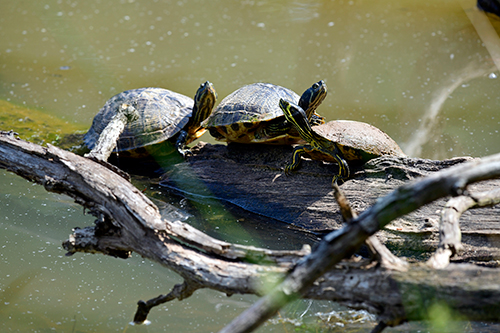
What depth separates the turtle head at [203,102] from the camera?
3381 millimetres

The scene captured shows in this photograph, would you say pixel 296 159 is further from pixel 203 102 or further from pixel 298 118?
pixel 203 102

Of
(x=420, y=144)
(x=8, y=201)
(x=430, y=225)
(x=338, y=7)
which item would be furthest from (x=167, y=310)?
(x=338, y=7)

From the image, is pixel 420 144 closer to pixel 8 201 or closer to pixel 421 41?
pixel 421 41

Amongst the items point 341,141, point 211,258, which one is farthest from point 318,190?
point 211,258

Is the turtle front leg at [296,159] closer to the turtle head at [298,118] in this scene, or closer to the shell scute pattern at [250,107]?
the turtle head at [298,118]

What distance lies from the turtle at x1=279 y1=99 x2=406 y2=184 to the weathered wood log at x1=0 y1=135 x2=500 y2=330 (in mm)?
1178

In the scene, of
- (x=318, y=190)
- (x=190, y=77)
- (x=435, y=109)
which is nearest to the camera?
(x=318, y=190)

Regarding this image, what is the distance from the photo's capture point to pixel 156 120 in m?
3.51

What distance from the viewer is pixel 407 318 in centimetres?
143

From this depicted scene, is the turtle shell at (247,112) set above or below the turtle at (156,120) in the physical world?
above

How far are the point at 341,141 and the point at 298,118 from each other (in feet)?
1.04

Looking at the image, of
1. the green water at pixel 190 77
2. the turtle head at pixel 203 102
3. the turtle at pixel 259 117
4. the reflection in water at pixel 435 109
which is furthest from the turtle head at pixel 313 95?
the reflection in water at pixel 435 109

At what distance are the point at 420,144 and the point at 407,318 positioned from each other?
116 inches

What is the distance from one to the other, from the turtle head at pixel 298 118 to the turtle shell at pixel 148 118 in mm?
1165
